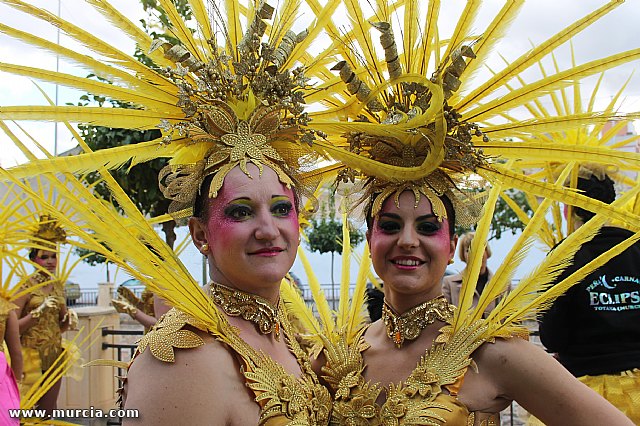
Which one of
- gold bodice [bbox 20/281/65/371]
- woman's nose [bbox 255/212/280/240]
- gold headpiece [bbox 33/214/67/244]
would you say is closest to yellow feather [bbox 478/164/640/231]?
woman's nose [bbox 255/212/280/240]

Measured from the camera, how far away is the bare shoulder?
173cm

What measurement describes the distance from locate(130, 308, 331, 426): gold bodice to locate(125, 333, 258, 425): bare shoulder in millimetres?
26

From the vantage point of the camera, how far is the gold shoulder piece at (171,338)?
5.89ft

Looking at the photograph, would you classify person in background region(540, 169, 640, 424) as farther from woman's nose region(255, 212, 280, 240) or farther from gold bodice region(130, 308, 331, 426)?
woman's nose region(255, 212, 280, 240)

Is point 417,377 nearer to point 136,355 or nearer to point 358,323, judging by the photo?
point 358,323

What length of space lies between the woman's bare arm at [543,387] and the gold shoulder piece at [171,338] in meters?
1.05

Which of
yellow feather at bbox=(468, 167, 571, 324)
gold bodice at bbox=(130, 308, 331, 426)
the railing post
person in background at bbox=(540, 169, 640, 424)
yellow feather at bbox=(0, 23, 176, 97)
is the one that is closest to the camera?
gold bodice at bbox=(130, 308, 331, 426)

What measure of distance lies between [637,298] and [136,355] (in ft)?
8.84

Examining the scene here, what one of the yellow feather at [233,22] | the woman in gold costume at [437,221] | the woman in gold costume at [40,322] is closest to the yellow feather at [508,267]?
the woman in gold costume at [437,221]

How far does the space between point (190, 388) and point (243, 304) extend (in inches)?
15.9

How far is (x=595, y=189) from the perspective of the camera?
11.7ft

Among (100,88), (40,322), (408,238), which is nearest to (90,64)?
(100,88)

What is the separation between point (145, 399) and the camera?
5.69 ft

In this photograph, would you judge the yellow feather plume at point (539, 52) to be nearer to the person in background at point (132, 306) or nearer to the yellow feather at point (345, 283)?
the yellow feather at point (345, 283)
